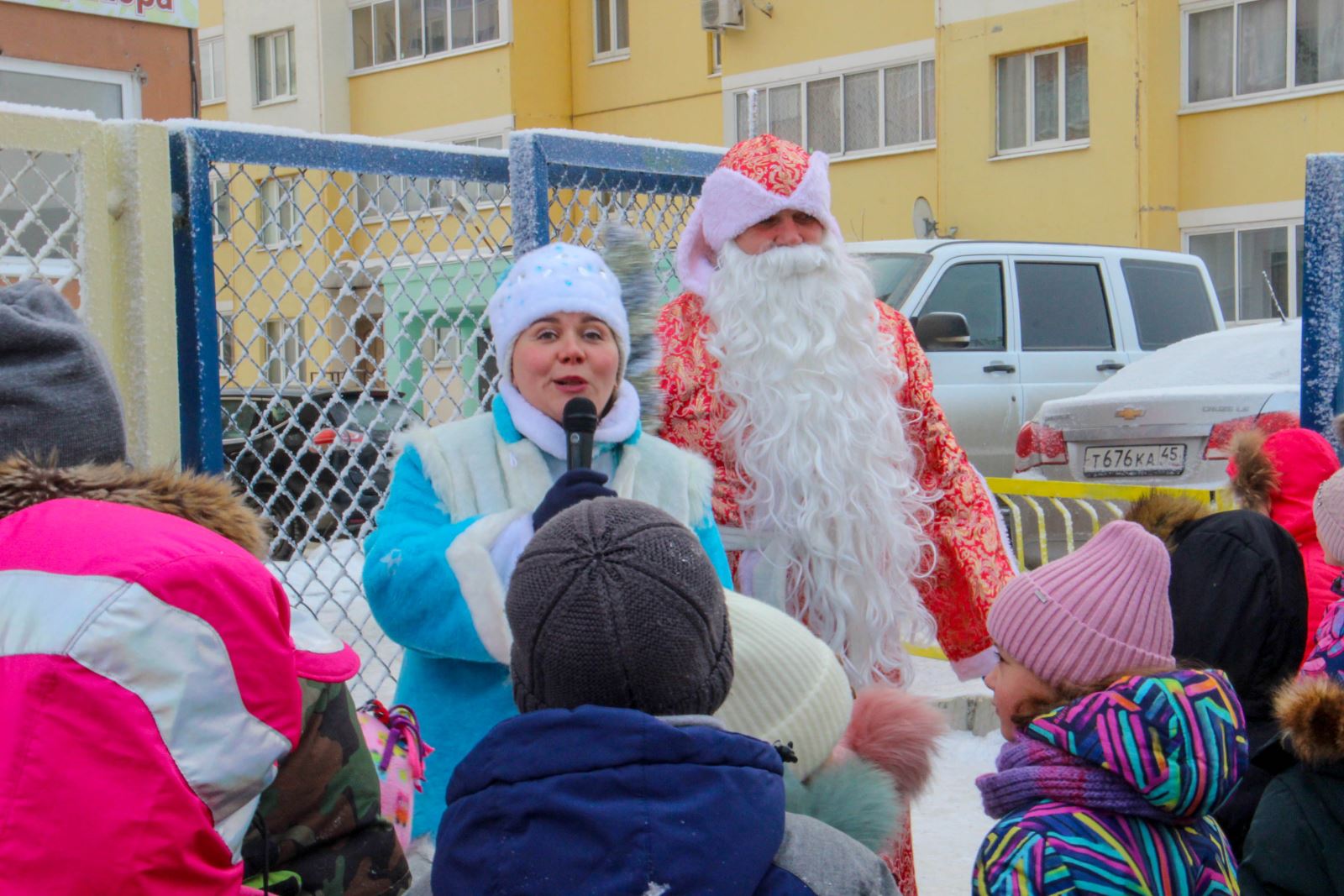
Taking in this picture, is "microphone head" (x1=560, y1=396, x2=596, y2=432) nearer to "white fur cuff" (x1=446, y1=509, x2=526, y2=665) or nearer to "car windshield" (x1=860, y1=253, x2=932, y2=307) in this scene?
"white fur cuff" (x1=446, y1=509, x2=526, y2=665)

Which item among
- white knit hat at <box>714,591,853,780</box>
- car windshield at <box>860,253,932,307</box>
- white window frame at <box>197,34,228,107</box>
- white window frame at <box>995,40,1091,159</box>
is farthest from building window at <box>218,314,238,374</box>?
white window frame at <box>197,34,228,107</box>

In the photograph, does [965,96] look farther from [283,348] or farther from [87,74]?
[283,348]

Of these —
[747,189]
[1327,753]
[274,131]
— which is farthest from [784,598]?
[274,131]

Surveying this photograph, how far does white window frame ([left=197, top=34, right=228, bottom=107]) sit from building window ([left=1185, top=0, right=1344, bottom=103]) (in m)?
18.3

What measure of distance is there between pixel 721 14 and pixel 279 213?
61.3ft

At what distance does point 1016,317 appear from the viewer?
934cm

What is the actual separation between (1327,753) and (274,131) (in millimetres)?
2235

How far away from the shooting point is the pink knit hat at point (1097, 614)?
2051 mm

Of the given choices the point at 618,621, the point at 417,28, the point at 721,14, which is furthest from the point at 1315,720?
the point at 417,28

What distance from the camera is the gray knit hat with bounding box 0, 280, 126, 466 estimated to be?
152 cm

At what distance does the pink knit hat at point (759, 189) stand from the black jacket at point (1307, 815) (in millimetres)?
1424

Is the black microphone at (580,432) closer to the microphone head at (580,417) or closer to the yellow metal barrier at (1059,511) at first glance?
the microphone head at (580,417)

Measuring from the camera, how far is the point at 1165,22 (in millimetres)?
17969

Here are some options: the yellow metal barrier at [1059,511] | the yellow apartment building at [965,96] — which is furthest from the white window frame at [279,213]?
the yellow apartment building at [965,96]
